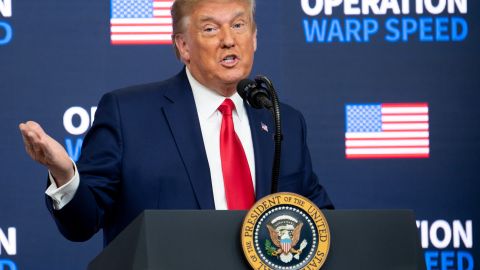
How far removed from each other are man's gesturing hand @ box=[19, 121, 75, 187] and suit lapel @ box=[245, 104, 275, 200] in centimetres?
58

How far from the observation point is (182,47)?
2645mm

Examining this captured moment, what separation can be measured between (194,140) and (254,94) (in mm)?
410

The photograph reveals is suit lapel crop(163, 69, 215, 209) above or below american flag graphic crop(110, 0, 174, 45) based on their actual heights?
below

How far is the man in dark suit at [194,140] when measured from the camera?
2.39m

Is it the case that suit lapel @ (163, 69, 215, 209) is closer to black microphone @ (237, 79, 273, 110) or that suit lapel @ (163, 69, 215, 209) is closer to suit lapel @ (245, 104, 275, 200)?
suit lapel @ (245, 104, 275, 200)

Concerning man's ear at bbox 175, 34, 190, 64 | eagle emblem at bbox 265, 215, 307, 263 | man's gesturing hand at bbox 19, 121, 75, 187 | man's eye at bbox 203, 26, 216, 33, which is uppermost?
man's eye at bbox 203, 26, 216, 33

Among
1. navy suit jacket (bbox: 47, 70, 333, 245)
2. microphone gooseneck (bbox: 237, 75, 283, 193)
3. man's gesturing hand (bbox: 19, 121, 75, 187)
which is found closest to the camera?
man's gesturing hand (bbox: 19, 121, 75, 187)

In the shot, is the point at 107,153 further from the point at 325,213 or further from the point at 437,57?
the point at 437,57

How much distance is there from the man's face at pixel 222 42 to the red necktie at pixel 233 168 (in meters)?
0.08

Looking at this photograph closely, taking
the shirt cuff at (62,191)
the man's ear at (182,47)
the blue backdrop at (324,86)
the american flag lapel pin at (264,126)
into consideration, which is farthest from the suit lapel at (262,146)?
the blue backdrop at (324,86)

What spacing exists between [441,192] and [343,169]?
0.38 metres

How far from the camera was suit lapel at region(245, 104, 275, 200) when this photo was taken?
2.44 metres

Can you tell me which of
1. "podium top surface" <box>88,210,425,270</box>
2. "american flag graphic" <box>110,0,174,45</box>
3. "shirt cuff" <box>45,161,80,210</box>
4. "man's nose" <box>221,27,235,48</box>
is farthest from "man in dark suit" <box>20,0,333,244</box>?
"american flag graphic" <box>110,0,174,45</box>

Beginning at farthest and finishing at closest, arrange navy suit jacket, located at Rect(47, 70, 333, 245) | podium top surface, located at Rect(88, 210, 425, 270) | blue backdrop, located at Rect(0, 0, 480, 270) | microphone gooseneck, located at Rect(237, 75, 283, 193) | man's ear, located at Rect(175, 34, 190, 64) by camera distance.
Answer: blue backdrop, located at Rect(0, 0, 480, 270) → man's ear, located at Rect(175, 34, 190, 64) → navy suit jacket, located at Rect(47, 70, 333, 245) → microphone gooseneck, located at Rect(237, 75, 283, 193) → podium top surface, located at Rect(88, 210, 425, 270)
